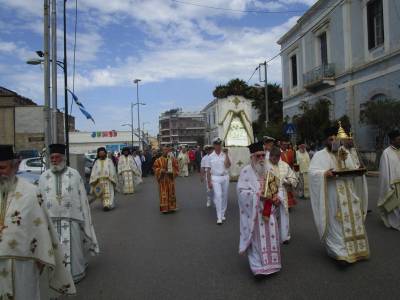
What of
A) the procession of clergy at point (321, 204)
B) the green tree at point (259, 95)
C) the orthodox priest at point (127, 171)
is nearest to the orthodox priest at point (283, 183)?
the procession of clergy at point (321, 204)

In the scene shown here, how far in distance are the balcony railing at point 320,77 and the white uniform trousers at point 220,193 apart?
2193 cm

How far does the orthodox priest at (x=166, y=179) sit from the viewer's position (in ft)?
40.0

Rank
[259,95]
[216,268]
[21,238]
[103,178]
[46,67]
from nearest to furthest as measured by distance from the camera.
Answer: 1. [21,238]
2. [216,268]
3. [103,178]
4. [46,67]
5. [259,95]

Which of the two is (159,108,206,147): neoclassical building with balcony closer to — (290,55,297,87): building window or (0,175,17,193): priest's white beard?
(290,55,297,87): building window

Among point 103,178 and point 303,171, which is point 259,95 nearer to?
point 303,171

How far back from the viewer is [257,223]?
596 cm

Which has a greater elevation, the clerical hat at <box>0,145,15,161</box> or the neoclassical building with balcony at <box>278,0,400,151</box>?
the neoclassical building with balcony at <box>278,0,400,151</box>

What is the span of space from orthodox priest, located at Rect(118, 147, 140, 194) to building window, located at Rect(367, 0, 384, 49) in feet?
51.3

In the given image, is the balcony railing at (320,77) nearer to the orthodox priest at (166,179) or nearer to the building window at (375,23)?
the building window at (375,23)

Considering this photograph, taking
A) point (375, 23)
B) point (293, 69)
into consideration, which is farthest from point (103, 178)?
point (293, 69)

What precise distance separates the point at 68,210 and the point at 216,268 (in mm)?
2172

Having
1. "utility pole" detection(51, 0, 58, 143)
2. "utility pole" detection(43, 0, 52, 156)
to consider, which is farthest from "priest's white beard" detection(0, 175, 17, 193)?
"utility pole" detection(51, 0, 58, 143)

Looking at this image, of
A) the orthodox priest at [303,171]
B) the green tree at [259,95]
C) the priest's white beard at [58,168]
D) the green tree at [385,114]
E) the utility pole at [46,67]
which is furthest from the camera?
the green tree at [259,95]

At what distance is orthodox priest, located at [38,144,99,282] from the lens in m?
6.13
